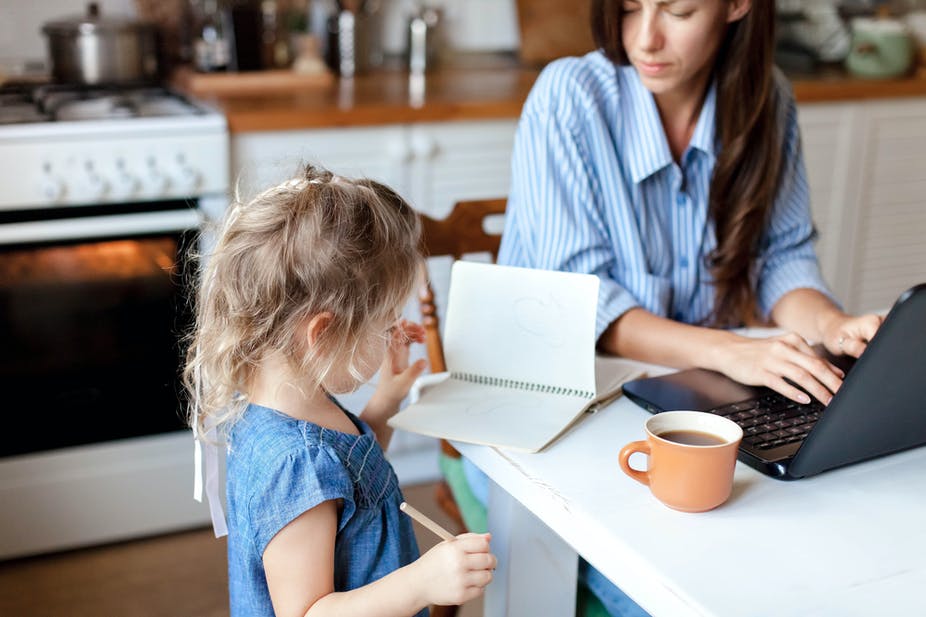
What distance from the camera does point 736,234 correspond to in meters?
1.62

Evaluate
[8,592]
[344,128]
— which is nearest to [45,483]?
[8,592]

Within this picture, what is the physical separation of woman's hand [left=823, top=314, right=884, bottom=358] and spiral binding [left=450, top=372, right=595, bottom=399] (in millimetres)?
370

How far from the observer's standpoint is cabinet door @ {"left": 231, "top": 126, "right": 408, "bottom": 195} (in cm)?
221

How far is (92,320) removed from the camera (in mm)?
2229

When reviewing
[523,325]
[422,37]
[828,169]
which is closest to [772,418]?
[523,325]

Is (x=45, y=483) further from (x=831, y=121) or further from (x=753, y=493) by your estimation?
(x=831, y=121)

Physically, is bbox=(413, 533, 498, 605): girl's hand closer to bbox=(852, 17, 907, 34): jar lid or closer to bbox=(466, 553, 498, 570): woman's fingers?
bbox=(466, 553, 498, 570): woman's fingers

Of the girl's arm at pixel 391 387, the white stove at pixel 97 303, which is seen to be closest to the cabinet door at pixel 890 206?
the white stove at pixel 97 303

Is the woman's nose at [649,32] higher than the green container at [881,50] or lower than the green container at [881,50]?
higher

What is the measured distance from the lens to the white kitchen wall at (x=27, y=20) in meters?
2.64

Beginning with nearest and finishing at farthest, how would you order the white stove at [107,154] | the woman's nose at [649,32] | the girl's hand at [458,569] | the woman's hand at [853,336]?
the girl's hand at [458,569]
the woman's hand at [853,336]
the woman's nose at [649,32]
the white stove at [107,154]

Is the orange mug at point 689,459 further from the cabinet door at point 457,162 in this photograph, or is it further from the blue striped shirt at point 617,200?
the cabinet door at point 457,162

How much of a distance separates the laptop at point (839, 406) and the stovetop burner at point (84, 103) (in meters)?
1.37

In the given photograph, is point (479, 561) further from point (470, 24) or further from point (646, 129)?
point (470, 24)
